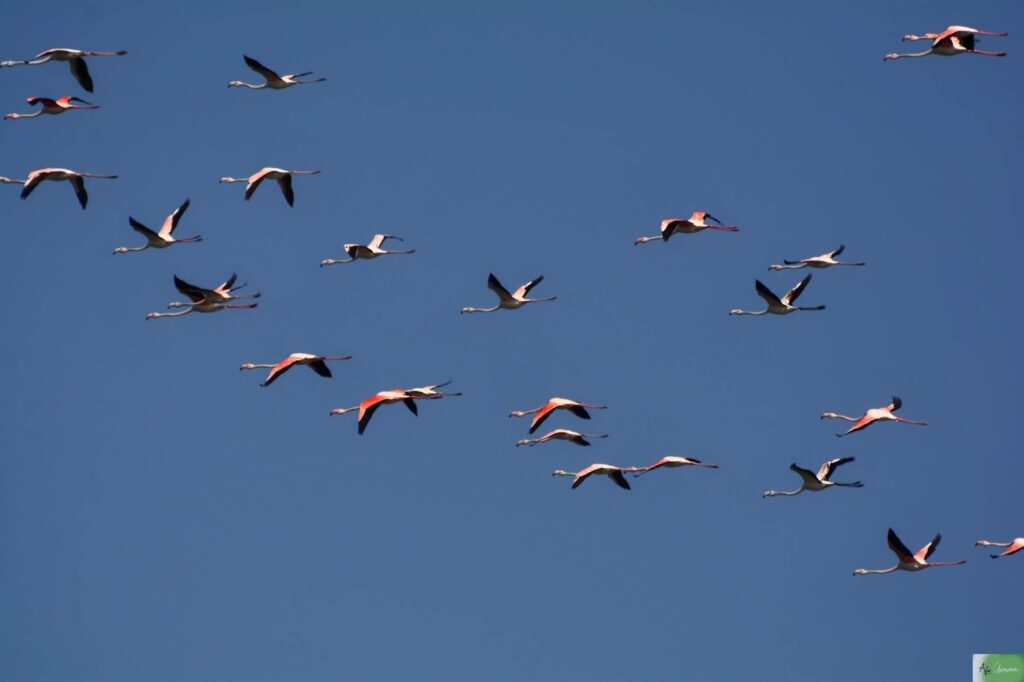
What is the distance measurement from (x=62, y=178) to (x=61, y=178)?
4cm

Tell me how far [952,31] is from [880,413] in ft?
25.3

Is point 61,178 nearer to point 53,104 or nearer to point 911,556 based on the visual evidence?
point 53,104

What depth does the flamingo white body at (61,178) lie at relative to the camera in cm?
4853

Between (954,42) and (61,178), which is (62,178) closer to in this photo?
(61,178)

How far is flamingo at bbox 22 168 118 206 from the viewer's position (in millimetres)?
48531

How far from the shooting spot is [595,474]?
47.8 m

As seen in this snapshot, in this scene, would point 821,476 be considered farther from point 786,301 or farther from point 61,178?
point 61,178

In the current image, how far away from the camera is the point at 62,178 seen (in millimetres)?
49000

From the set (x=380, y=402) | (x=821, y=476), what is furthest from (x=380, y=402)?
(x=821, y=476)

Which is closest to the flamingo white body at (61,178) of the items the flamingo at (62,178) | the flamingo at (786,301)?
the flamingo at (62,178)

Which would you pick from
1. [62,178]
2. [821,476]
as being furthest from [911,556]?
[62,178]

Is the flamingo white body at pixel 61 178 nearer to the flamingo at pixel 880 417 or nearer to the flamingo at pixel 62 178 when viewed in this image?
the flamingo at pixel 62 178

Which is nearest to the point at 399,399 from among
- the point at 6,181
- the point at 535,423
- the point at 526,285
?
the point at 535,423

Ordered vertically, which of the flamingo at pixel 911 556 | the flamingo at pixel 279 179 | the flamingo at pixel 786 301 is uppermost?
the flamingo at pixel 279 179
